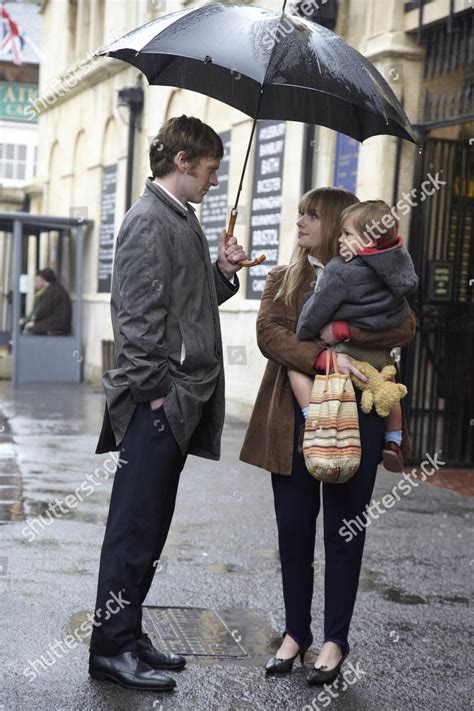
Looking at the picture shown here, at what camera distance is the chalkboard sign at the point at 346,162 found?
11453 mm

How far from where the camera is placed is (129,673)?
14.3 feet

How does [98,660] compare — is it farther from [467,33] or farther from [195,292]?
[467,33]

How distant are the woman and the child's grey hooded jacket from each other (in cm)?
6

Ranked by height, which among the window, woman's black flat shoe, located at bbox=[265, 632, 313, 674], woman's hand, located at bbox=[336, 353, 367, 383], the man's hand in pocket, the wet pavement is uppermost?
the window

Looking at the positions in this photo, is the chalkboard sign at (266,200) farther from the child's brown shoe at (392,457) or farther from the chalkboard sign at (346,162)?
the child's brown shoe at (392,457)

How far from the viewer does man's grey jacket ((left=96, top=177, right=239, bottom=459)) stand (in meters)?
4.25

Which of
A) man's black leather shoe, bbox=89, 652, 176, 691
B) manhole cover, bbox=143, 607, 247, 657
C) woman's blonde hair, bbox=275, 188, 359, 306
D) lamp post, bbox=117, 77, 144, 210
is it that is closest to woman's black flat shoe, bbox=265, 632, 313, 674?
manhole cover, bbox=143, 607, 247, 657

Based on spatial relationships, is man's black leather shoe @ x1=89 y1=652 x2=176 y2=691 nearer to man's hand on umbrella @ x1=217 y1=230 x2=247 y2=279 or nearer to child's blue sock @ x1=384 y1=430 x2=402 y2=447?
child's blue sock @ x1=384 y1=430 x2=402 y2=447

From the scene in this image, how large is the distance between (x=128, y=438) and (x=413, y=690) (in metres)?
1.45

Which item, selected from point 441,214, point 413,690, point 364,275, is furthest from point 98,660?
point 441,214

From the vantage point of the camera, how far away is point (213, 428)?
462cm

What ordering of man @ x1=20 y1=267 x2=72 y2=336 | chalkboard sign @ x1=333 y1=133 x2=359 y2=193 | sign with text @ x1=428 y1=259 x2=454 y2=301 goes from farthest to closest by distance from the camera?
man @ x1=20 y1=267 x2=72 y2=336
chalkboard sign @ x1=333 y1=133 x2=359 y2=193
sign with text @ x1=428 y1=259 x2=454 y2=301

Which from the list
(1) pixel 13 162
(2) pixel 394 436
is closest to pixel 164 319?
(2) pixel 394 436

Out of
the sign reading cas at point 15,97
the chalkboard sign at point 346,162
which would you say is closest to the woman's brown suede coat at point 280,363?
the chalkboard sign at point 346,162
